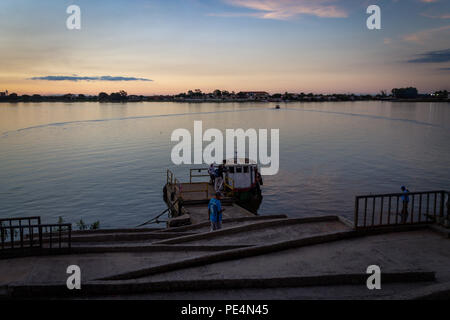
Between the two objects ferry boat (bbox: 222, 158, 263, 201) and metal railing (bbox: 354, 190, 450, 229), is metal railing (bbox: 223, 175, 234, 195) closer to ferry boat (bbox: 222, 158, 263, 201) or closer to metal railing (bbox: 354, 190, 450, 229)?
ferry boat (bbox: 222, 158, 263, 201)

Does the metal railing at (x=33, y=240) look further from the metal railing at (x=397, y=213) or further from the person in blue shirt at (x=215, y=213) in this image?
the metal railing at (x=397, y=213)

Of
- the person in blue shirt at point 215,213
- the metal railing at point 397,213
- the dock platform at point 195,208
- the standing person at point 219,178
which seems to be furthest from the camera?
the standing person at point 219,178

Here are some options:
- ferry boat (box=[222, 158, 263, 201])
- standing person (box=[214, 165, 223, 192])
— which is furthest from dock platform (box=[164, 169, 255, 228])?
ferry boat (box=[222, 158, 263, 201])

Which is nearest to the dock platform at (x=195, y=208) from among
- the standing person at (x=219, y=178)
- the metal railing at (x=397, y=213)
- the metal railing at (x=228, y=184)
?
the standing person at (x=219, y=178)

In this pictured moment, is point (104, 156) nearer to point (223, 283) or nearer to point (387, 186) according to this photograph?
point (387, 186)

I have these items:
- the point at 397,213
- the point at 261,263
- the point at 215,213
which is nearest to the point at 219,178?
the point at 215,213

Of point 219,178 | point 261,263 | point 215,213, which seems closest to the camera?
point 261,263

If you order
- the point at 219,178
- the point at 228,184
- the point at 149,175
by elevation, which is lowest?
the point at 149,175

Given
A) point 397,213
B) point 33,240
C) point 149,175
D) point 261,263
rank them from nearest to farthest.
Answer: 1. point 261,263
2. point 397,213
3. point 33,240
4. point 149,175

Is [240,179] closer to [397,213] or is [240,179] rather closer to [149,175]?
[149,175]

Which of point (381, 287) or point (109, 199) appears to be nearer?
point (381, 287)
